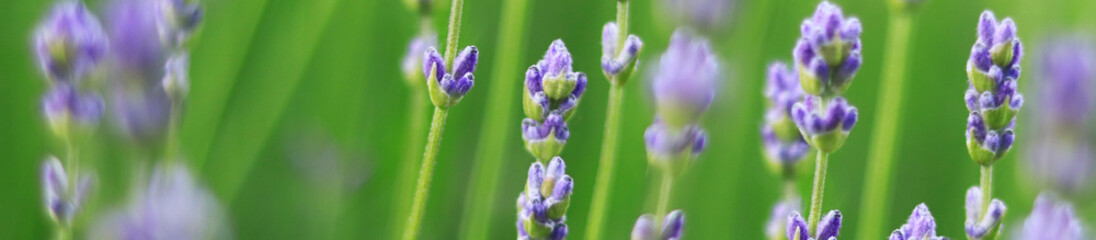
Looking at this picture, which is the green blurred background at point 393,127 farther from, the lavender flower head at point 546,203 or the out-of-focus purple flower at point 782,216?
the lavender flower head at point 546,203

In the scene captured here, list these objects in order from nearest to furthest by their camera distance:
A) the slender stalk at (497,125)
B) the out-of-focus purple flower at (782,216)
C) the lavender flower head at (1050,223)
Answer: the lavender flower head at (1050,223) < the out-of-focus purple flower at (782,216) < the slender stalk at (497,125)

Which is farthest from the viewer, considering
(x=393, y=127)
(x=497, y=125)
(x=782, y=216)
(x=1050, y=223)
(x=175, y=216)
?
(x=393, y=127)

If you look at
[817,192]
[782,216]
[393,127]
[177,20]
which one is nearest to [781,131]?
[782,216]

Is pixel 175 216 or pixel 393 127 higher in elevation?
pixel 393 127

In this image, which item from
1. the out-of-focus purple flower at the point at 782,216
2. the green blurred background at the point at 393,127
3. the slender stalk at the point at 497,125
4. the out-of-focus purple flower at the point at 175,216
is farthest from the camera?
the green blurred background at the point at 393,127

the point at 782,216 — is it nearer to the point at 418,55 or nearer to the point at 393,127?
the point at 418,55

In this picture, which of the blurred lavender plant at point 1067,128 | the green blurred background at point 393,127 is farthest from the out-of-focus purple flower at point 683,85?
the green blurred background at point 393,127

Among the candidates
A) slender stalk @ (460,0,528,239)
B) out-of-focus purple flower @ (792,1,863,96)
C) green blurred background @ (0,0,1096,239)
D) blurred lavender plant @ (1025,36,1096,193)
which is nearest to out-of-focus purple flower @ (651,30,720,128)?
out-of-focus purple flower @ (792,1,863,96)
